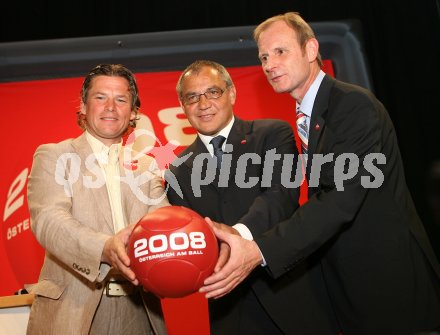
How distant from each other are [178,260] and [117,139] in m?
1.00

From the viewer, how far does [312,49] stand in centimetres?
271

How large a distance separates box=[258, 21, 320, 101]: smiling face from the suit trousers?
1279mm

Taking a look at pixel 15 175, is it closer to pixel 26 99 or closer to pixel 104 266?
pixel 26 99

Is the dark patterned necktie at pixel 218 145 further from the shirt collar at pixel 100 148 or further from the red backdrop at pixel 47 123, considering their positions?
the red backdrop at pixel 47 123

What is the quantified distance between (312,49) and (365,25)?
2.36 m

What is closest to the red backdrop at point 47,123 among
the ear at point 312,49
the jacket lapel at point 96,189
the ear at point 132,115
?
the ear at point 132,115

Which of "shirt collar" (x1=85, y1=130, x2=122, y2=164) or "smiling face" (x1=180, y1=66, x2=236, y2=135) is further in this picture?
"smiling face" (x1=180, y1=66, x2=236, y2=135)

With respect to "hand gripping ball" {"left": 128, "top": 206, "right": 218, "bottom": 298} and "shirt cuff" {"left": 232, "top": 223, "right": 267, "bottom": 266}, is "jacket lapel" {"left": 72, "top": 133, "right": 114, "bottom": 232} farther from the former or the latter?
"shirt cuff" {"left": 232, "top": 223, "right": 267, "bottom": 266}

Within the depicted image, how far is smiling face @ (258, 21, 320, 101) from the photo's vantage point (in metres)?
2.65

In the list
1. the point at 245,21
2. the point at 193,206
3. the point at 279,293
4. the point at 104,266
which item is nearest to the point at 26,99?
the point at 245,21

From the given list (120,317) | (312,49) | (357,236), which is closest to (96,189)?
(120,317)

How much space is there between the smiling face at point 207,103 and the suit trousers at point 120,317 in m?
0.98

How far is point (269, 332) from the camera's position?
2.30 meters

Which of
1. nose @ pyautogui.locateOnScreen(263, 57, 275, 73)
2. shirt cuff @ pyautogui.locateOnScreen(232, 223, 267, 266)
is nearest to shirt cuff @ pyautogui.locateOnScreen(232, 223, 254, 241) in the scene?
shirt cuff @ pyautogui.locateOnScreen(232, 223, 267, 266)
